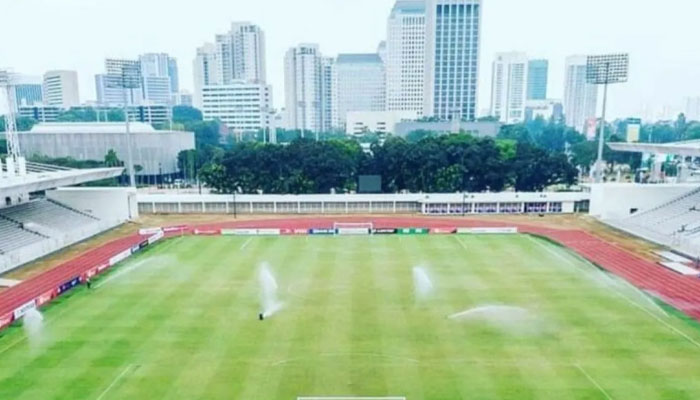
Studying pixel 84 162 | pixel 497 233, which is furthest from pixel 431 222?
pixel 84 162

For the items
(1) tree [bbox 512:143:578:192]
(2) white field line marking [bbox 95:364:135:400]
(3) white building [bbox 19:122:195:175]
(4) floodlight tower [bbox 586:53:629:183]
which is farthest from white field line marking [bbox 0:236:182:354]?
(3) white building [bbox 19:122:195:175]

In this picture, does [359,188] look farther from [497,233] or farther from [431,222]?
[497,233]

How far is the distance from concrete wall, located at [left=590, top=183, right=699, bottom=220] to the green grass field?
2001 cm

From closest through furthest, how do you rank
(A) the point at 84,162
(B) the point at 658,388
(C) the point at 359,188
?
(B) the point at 658,388, (C) the point at 359,188, (A) the point at 84,162

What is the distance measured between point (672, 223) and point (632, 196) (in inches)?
307

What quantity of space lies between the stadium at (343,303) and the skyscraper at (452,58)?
121 meters

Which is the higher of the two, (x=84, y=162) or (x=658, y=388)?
(x=84, y=162)

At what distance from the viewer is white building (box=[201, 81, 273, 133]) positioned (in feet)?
526

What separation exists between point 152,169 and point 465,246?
63.7m

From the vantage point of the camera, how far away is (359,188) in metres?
59.0

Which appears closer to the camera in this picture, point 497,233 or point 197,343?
point 197,343

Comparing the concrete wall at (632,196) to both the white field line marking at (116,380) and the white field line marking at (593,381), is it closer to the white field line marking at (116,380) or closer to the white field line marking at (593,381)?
the white field line marking at (593,381)

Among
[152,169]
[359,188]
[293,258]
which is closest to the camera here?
[293,258]

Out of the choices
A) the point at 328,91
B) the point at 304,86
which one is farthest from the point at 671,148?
the point at 328,91
